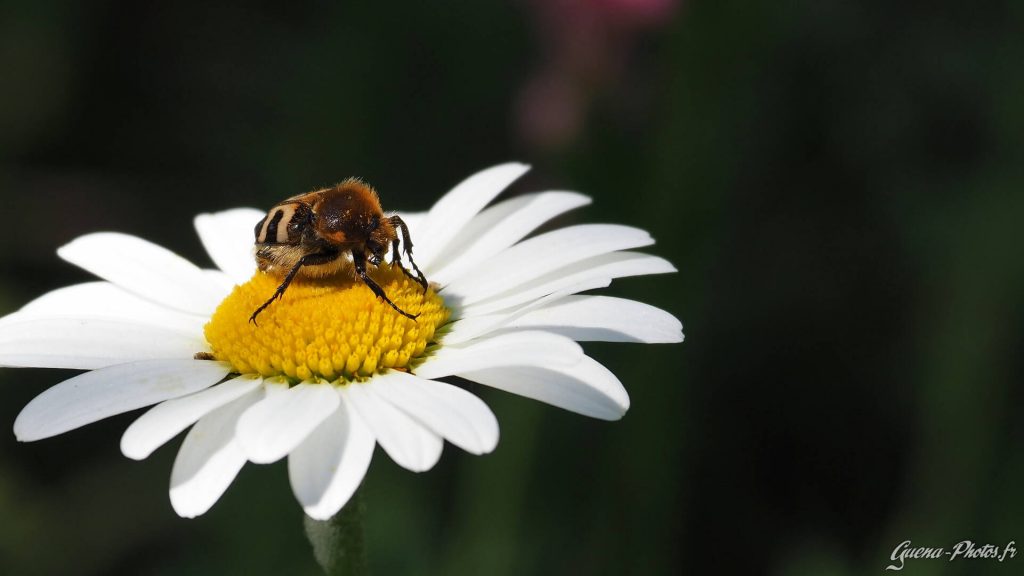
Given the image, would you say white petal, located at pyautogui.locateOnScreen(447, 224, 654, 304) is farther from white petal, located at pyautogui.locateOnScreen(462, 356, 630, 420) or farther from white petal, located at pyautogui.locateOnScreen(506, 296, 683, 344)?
white petal, located at pyautogui.locateOnScreen(462, 356, 630, 420)

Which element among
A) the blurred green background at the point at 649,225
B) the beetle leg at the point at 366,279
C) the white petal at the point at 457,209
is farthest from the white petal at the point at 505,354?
the blurred green background at the point at 649,225

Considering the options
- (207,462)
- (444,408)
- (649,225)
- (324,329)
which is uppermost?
(649,225)

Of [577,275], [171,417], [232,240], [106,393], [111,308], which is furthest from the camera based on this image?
[232,240]

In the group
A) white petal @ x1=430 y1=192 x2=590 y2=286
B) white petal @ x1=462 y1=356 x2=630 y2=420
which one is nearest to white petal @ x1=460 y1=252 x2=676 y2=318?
white petal @ x1=430 y1=192 x2=590 y2=286

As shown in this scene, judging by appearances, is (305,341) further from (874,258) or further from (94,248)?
(874,258)

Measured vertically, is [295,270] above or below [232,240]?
below

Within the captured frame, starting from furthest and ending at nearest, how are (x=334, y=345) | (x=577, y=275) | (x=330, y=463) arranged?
(x=577, y=275)
(x=334, y=345)
(x=330, y=463)

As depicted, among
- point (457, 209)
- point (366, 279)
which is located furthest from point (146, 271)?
point (457, 209)

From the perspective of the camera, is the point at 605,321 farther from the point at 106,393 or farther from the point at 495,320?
the point at 106,393
